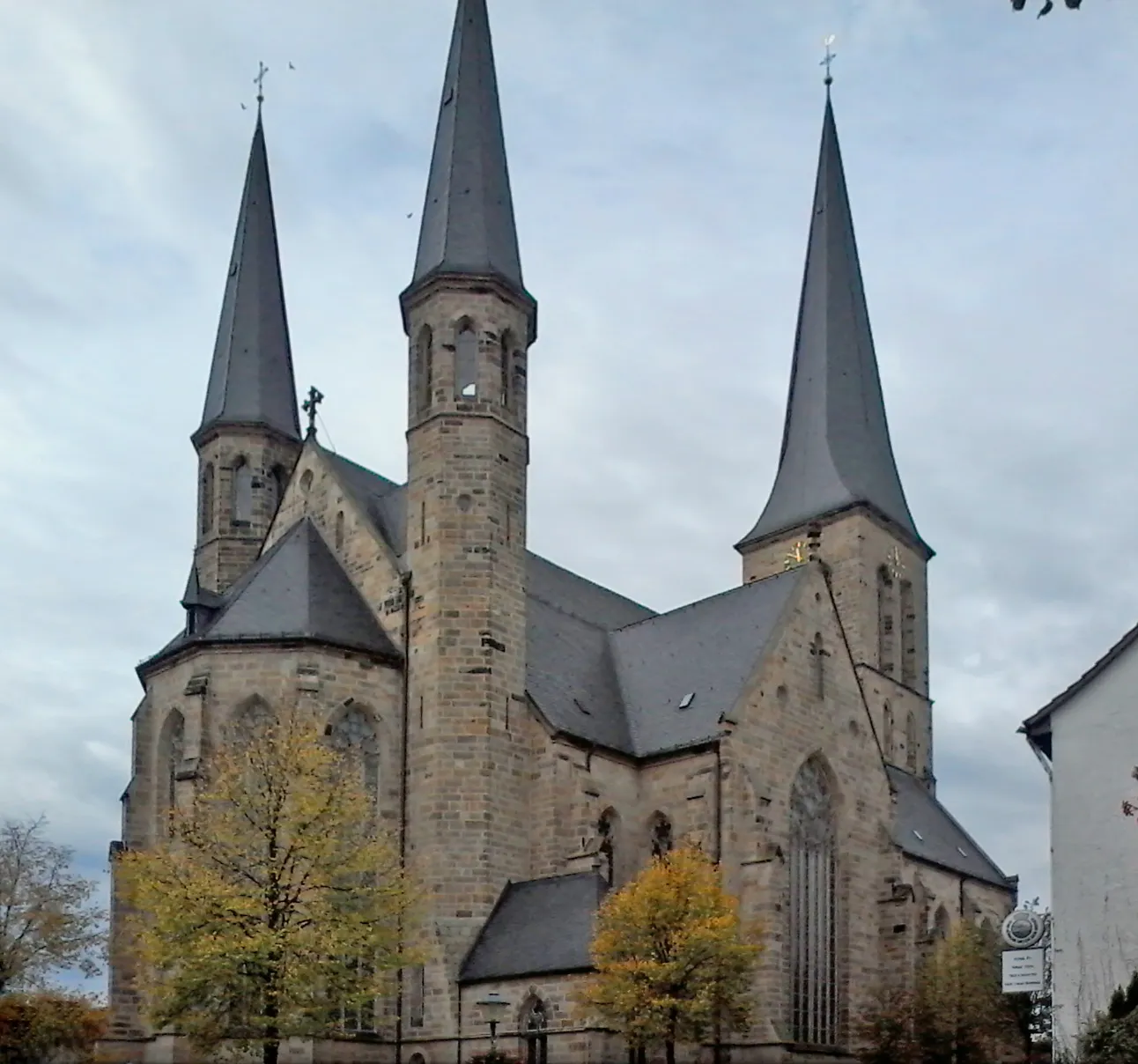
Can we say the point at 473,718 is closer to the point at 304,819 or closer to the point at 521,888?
the point at 521,888

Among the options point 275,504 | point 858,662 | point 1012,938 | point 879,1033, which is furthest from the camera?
point 858,662

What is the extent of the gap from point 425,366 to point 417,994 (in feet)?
48.7

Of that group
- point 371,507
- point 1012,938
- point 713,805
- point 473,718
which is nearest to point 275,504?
point 371,507

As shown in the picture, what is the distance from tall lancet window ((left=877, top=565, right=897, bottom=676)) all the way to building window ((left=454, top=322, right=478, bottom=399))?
2946 cm

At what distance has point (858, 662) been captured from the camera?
65625 millimetres

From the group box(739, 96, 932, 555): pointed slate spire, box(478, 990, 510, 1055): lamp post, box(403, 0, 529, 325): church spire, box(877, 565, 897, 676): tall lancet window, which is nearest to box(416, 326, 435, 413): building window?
box(403, 0, 529, 325): church spire

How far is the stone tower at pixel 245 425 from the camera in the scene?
4819cm

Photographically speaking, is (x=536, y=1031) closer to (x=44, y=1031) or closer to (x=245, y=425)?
(x=44, y=1031)

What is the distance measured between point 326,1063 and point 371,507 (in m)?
14.0

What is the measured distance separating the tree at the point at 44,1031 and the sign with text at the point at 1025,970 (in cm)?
2236

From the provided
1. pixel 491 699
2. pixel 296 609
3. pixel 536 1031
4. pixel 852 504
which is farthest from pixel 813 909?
pixel 852 504

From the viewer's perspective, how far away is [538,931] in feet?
120

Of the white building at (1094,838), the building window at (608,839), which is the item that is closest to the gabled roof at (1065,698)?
the white building at (1094,838)

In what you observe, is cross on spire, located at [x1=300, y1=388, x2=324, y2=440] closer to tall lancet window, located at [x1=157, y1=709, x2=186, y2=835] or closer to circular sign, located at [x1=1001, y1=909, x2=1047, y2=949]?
tall lancet window, located at [x1=157, y1=709, x2=186, y2=835]
